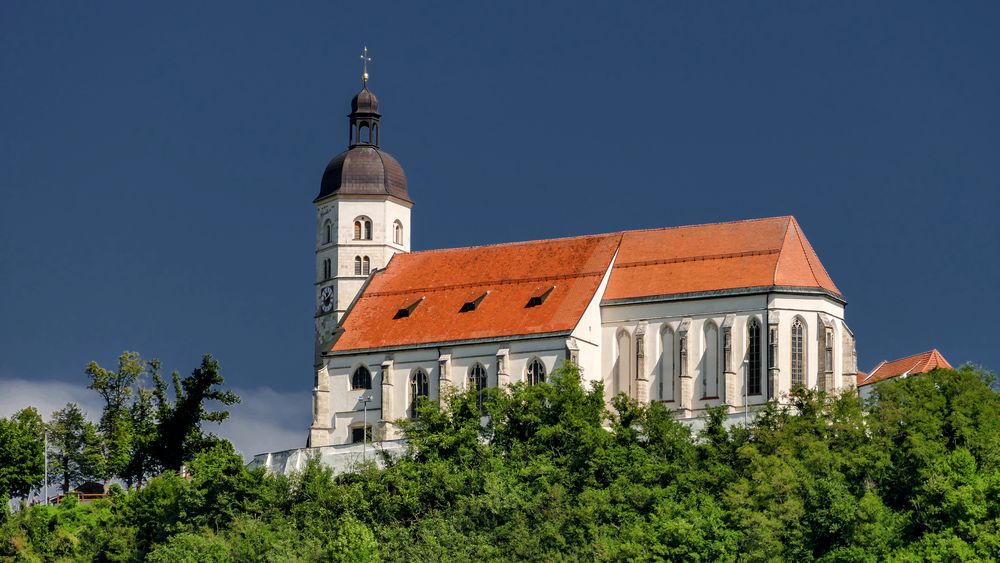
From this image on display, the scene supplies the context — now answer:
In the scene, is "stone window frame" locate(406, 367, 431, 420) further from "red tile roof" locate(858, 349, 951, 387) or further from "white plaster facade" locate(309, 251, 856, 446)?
"red tile roof" locate(858, 349, 951, 387)

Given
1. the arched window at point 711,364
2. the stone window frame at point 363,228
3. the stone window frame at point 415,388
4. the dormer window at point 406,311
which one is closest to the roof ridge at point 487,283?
the dormer window at point 406,311

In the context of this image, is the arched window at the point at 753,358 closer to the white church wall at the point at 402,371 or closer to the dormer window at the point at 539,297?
the white church wall at the point at 402,371

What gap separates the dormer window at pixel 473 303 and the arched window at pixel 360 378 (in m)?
5.24

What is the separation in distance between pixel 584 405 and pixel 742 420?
6705mm

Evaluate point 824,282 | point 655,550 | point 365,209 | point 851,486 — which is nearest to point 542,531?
point 655,550

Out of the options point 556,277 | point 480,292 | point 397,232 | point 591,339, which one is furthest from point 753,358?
point 397,232

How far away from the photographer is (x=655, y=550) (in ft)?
280

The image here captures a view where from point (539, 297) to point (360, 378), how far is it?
30.8 ft

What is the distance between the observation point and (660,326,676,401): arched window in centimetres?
10200

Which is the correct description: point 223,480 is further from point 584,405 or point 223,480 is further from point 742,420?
point 742,420

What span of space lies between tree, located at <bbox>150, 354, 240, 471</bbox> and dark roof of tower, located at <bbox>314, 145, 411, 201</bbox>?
420 inches

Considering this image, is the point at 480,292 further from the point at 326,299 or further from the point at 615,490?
the point at 615,490

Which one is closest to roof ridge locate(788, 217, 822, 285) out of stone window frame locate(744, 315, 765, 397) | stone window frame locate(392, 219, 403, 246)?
stone window frame locate(744, 315, 765, 397)

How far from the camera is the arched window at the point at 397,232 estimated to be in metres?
115
